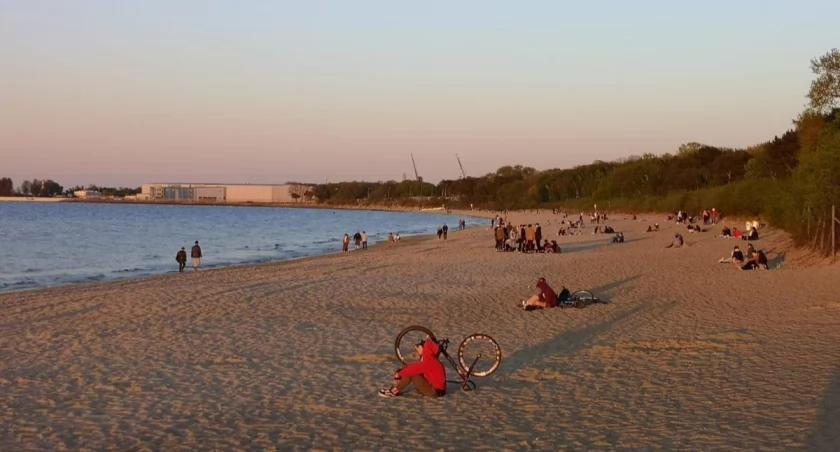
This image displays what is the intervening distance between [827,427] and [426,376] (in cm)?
414

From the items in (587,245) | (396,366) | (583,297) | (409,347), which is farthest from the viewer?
(587,245)

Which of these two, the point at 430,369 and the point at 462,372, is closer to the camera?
the point at 430,369

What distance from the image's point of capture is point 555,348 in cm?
1220

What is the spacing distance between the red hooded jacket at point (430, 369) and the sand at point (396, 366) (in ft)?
0.72

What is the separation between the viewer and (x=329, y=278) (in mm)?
24078

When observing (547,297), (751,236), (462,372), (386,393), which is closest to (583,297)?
(547,297)

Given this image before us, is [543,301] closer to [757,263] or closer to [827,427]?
[827,427]

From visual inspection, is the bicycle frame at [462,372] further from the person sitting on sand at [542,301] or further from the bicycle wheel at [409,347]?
the person sitting on sand at [542,301]

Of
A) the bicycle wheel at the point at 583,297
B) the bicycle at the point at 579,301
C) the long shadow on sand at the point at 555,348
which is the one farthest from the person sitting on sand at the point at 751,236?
the long shadow on sand at the point at 555,348

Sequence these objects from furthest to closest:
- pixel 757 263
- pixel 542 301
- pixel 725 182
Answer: pixel 725 182 → pixel 757 263 → pixel 542 301

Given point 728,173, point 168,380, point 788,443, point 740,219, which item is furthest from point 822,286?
point 728,173

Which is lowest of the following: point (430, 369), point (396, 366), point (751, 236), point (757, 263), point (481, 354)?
point (396, 366)

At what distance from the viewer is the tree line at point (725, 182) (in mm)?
26344

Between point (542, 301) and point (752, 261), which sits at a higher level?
point (752, 261)
